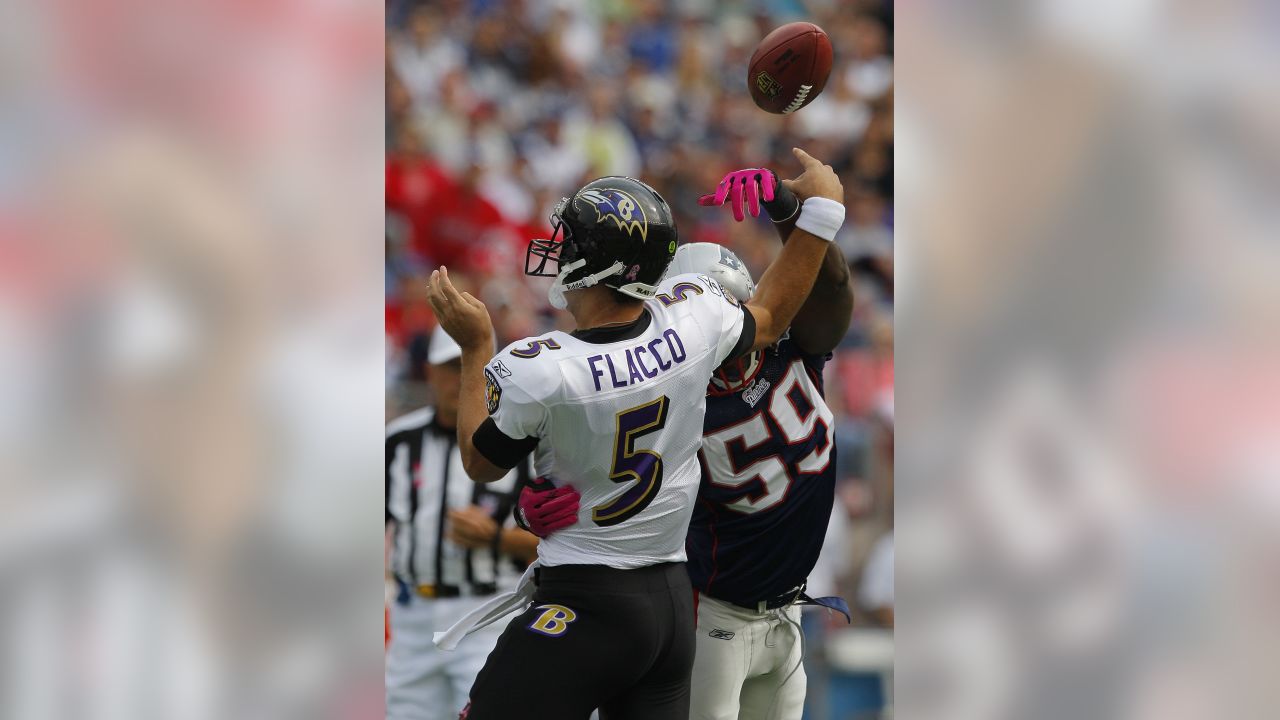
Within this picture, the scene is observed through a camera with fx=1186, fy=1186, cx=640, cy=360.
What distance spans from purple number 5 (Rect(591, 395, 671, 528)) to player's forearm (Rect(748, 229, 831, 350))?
558 mm

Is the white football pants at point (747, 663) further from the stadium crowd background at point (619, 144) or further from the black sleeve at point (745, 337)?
the stadium crowd background at point (619, 144)

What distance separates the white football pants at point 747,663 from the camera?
4184mm

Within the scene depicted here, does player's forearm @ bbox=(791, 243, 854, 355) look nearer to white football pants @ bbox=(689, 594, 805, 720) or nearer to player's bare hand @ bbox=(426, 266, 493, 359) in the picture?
white football pants @ bbox=(689, 594, 805, 720)

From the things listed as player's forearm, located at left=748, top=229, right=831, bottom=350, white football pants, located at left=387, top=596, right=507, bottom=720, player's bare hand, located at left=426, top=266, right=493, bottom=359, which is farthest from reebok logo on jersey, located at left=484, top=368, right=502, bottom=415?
white football pants, located at left=387, top=596, right=507, bottom=720

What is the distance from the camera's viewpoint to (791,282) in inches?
145

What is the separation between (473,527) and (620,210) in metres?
2.49

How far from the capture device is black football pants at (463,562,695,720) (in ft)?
10.4

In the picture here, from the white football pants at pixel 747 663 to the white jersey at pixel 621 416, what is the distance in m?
0.84

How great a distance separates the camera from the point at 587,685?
3213 millimetres

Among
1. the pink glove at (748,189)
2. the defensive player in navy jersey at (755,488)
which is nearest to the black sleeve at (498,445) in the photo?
the pink glove at (748,189)

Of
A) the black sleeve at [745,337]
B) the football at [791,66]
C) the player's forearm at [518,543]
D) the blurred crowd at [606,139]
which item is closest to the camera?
the black sleeve at [745,337]

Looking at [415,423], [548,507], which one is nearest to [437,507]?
[415,423]

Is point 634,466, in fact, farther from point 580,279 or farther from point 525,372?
point 580,279
